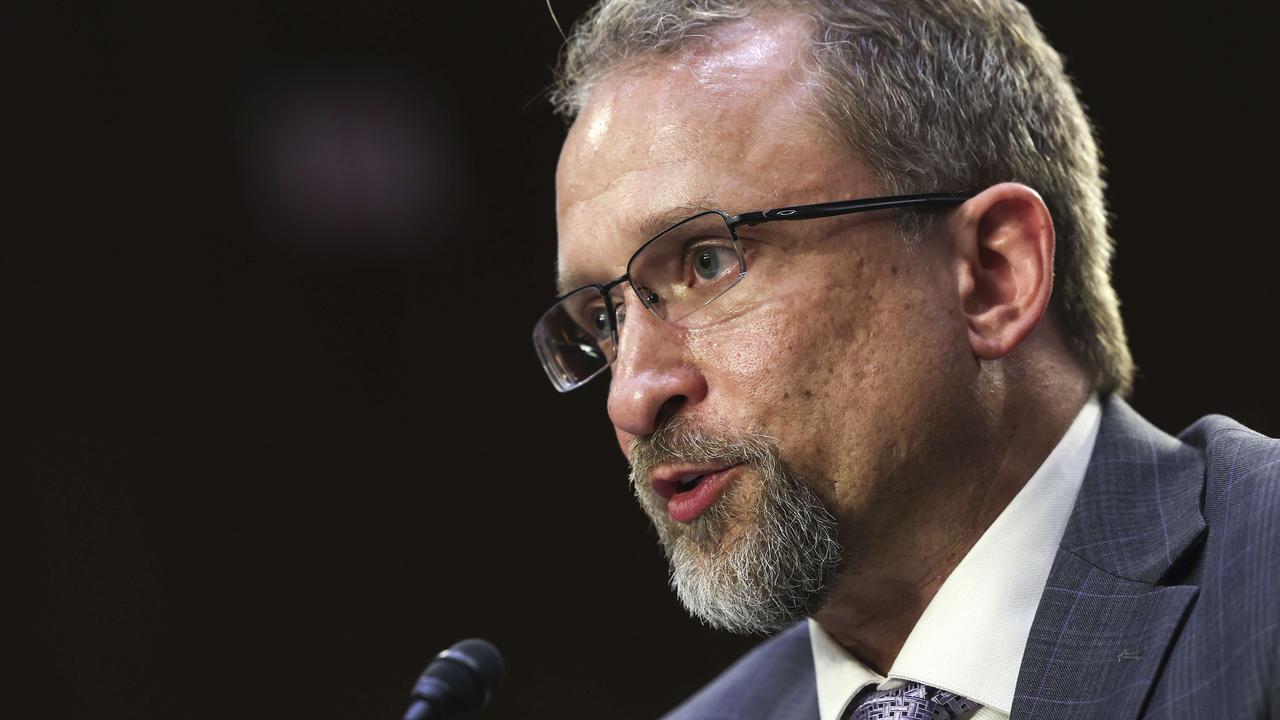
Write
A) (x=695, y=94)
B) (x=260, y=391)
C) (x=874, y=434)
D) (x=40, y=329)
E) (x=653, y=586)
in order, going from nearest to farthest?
(x=874, y=434) < (x=695, y=94) < (x=40, y=329) < (x=260, y=391) < (x=653, y=586)

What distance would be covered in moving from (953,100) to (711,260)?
0.48 meters

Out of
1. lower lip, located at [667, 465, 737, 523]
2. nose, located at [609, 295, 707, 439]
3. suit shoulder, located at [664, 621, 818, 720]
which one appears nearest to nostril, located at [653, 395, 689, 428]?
nose, located at [609, 295, 707, 439]

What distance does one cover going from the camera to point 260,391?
342cm

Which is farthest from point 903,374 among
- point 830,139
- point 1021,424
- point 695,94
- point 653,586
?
point 653,586

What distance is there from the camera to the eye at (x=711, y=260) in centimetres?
163

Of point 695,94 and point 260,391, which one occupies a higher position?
point 695,94

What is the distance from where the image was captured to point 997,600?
5.15ft

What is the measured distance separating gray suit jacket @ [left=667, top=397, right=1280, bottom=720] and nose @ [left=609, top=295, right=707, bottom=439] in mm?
576

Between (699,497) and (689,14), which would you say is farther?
(689,14)

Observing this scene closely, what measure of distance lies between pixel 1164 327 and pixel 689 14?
6.46 feet

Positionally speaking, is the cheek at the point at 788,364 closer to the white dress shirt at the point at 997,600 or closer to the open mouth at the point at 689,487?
the open mouth at the point at 689,487

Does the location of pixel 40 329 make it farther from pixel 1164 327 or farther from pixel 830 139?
pixel 1164 327

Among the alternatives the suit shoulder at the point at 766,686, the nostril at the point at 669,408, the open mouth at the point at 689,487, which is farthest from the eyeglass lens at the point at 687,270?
the suit shoulder at the point at 766,686

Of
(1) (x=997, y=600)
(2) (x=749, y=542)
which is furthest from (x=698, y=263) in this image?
(1) (x=997, y=600)
